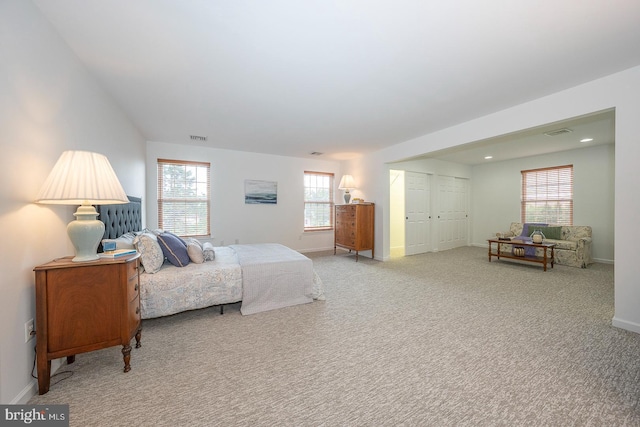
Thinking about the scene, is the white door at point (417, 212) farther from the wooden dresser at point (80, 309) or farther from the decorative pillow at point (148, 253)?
the wooden dresser at point (80, 309)

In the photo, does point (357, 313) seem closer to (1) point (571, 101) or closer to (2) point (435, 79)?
(2) point (435, 79)

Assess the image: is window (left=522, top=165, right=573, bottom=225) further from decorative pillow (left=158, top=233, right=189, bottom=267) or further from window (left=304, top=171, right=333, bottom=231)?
decorative pillow (left=158, top=233, right=189, bottom=267)

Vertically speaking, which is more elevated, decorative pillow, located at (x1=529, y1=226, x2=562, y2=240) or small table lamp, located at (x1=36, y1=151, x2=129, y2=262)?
small table lamp, located at (x1=36, y1=151, x2=129, y2=262)

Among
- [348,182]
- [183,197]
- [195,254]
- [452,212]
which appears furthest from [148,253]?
[452,212]

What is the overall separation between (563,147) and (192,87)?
280 inches

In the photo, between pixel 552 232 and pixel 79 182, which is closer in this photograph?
pixel 79 182

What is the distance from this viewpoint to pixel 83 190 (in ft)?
5.29

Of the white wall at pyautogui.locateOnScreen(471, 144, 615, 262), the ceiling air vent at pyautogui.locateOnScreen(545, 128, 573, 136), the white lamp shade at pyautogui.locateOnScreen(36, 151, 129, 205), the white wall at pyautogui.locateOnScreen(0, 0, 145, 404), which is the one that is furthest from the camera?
the white wall at pyautogui.locateOnScreen(471, 144, 615, 262)

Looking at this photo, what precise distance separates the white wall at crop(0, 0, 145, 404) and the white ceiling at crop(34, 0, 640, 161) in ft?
0.82

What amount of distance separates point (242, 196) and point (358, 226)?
2677mm

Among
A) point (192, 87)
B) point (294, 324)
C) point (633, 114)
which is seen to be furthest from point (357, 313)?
point (633, 114)

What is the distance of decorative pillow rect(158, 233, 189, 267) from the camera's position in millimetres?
2738

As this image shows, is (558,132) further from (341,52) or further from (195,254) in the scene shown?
(195,254)

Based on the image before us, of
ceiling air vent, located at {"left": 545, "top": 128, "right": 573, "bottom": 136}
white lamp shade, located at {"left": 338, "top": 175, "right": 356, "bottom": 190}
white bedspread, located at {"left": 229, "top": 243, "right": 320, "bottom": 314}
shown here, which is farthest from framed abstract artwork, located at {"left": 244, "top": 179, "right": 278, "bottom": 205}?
ceiling air vent, located at {"left": 545, "top": 128, "right": 573, "bottom": 136}
